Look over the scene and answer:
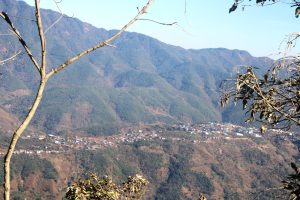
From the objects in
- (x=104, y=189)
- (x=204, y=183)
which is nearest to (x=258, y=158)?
(x=204, y=183)

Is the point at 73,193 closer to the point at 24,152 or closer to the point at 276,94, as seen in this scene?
the point at 276,94

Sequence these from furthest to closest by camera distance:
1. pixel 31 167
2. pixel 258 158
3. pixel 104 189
Result: 1. pixel 258 158
2. pixel 31 167
3. pixel 104 189

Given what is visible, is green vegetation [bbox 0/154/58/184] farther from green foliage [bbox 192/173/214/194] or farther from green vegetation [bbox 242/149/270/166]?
green vegetation [bbox 242/149/270/166]

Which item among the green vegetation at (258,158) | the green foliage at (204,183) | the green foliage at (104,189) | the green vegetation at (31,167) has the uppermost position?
the green foliage at (104,189)

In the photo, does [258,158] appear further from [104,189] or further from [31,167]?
[104,189]

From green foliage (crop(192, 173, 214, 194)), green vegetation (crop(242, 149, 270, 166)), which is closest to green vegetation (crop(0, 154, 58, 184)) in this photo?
green foliage (crop(192, 173, 214, 194))

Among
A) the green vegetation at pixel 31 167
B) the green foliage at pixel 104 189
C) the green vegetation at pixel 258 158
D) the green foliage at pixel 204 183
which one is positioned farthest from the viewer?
the green vegetation at pixel 258 158

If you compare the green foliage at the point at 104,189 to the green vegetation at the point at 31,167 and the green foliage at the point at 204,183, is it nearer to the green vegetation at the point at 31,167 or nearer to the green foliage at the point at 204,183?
the green vegetation at the point at 31,167

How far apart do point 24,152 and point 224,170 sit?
86416mm

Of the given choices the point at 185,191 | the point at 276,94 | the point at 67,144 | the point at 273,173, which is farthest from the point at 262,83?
the point at 67,144

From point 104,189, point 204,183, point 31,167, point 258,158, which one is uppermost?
point 104,189

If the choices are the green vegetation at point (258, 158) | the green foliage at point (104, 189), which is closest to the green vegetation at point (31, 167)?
the green vegetation at point (258, 158)

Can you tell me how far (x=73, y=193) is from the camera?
9.26 metres

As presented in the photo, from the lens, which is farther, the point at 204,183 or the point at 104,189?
the point at 204,183
